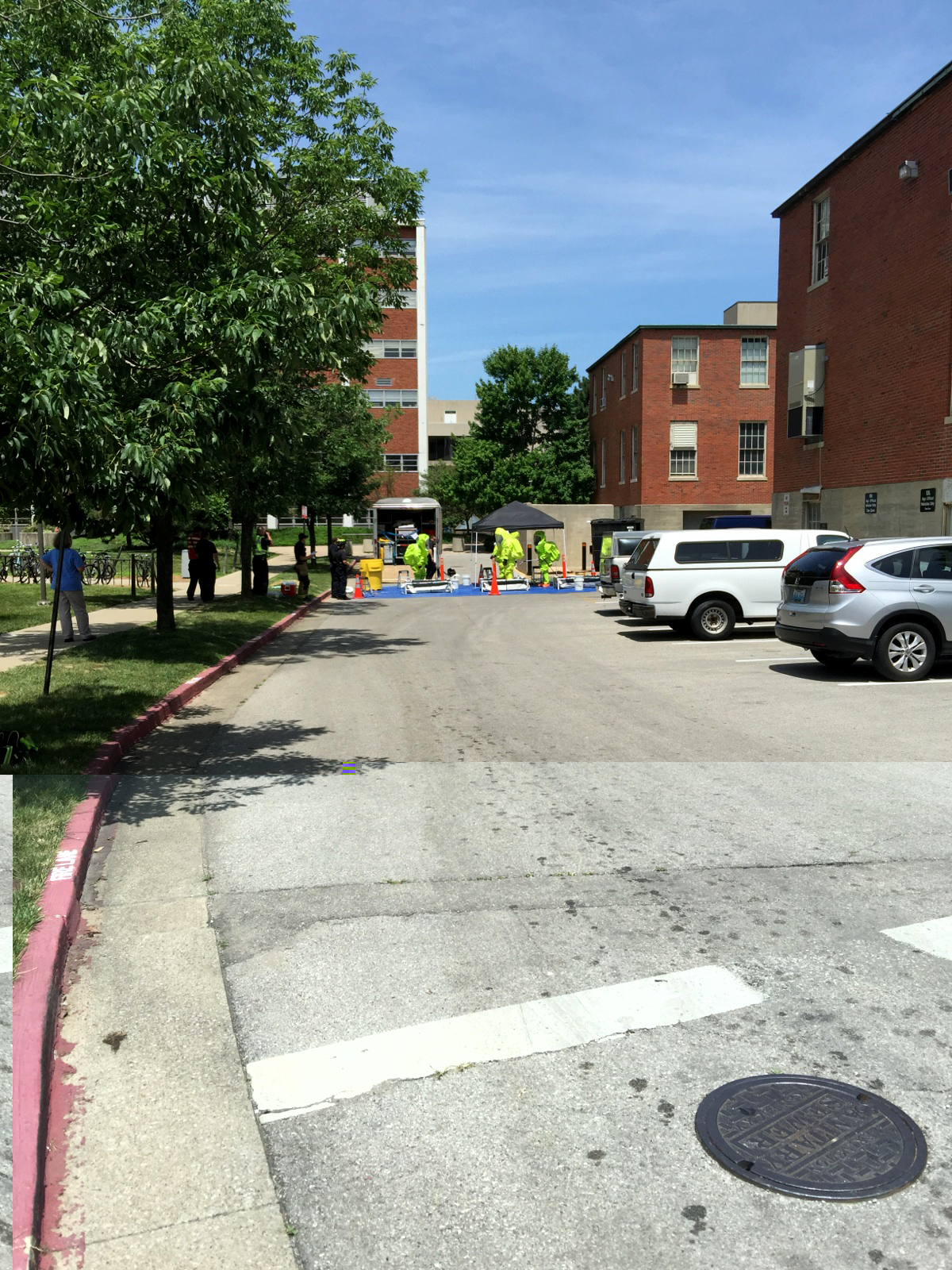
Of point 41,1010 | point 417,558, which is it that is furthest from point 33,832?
point 417,558

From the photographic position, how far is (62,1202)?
307 cm

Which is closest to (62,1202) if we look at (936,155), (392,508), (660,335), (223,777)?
(223,777)

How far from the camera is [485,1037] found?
3959mm

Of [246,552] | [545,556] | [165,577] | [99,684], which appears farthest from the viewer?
[545,556]

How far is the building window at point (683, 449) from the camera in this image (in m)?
45.1

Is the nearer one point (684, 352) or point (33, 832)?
point (33, 832)

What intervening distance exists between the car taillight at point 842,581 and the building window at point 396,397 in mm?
58126

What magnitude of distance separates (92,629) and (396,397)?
52165 mm

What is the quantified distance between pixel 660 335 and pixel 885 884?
42.1m

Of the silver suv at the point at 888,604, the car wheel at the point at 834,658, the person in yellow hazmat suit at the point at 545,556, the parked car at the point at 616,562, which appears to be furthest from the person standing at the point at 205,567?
the silver suv at the point at 888,604

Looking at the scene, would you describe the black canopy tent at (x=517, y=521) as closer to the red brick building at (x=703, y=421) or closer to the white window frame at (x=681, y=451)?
the red brick building at (x=703, y=421)

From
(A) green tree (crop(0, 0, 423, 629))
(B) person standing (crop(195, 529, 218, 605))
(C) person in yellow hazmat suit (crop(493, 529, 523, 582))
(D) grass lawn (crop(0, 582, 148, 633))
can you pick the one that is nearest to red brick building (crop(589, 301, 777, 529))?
(C) person in yellow hazmat suit (crop(493, 529, 523, 582))

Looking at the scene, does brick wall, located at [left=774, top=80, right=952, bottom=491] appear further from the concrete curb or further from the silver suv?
the concrete curb

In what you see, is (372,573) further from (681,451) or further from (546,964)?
(546,964)
